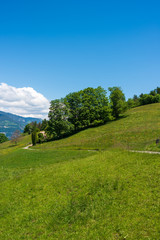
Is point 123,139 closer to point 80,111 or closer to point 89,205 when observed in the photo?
point 89,205

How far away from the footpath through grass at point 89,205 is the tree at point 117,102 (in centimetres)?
5058

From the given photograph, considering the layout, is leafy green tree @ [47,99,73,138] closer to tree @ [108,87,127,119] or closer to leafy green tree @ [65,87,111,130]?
leafy green tree @ [65,87,111,130]

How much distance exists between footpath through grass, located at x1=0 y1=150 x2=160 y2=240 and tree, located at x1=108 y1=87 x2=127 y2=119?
5058 centimetres

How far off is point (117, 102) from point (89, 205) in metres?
59.1

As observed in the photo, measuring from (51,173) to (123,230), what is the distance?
1294 centimetres

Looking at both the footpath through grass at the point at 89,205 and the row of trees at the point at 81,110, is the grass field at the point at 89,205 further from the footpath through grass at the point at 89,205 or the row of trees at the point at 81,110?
the row of trees at the point at 81,110

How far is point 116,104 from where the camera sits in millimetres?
66688

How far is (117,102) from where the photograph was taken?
65.9 metres

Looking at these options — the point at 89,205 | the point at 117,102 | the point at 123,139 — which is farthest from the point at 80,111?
the point at 89,205

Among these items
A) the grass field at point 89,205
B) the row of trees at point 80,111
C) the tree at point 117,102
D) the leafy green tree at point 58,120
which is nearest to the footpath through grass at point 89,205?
the grass field at point 89,205

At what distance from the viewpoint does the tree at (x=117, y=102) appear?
65688 mm

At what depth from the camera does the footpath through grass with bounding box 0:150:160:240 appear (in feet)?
29.4

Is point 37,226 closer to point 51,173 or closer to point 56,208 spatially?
point 56,208

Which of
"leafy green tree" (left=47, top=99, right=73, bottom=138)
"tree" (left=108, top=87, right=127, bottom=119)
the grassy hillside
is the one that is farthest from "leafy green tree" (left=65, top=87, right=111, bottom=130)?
the grassy hillside
